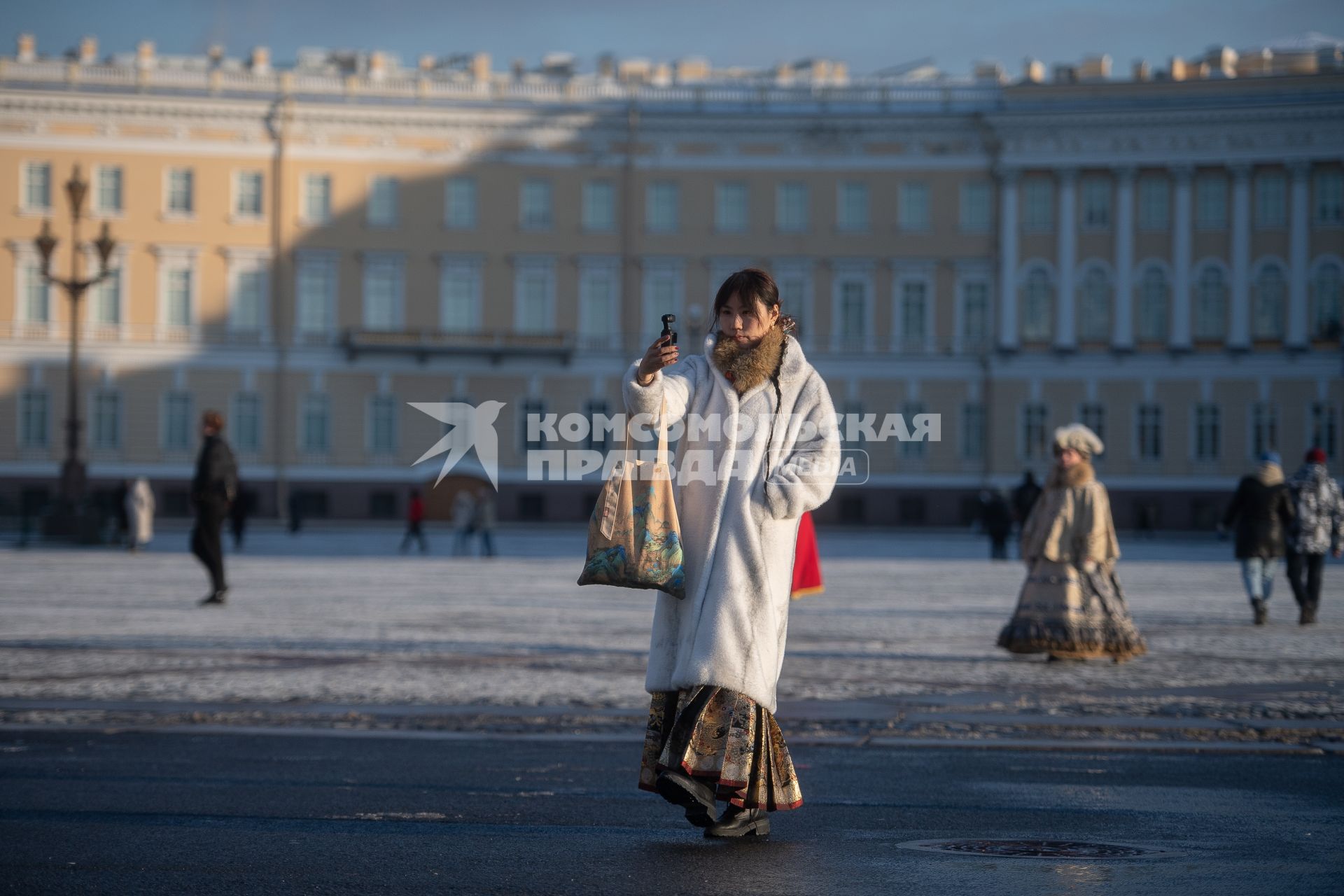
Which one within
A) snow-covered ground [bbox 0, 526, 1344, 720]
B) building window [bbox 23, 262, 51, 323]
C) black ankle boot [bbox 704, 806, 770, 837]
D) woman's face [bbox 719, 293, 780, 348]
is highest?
building window [bbox 23, 262, 51, 323]

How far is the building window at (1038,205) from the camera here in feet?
179

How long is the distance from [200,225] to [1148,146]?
2832cm

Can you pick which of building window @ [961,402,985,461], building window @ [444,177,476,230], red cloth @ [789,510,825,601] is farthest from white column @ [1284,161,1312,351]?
red cloth @ [789,510,825,601]

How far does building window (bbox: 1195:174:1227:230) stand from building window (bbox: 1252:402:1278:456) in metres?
5.53

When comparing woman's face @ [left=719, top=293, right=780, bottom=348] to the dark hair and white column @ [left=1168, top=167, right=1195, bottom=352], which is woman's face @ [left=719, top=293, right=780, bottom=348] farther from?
white column @ [left=1168, top=167, right=1195, bottom=352]

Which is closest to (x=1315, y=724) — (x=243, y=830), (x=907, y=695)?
(x=907, y=695)

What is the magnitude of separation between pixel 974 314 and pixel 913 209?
3.71 metres

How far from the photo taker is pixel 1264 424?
54188 millimetres

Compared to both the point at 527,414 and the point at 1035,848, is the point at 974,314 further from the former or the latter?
the point at 1035,848

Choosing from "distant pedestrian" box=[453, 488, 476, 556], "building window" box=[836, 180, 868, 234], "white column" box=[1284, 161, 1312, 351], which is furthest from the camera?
"building window" box=[836, 180, 868, 234]

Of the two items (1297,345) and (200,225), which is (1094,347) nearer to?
(1297,345)

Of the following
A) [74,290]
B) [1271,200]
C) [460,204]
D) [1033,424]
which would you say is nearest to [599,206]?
[460,204]

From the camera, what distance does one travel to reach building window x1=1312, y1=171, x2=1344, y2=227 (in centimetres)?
5366

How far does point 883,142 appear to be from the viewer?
54781mm
